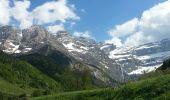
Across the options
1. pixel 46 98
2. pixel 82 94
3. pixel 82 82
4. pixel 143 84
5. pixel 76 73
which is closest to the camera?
pixel 143 84

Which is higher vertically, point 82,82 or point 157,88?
point 82,82

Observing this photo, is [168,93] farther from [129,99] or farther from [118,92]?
[118,92]

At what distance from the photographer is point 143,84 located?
156 feet

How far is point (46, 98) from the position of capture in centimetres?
6125

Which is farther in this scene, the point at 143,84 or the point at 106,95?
the point at 106,95

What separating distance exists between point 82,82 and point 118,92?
105m

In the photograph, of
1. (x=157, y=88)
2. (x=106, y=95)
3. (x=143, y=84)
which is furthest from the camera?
(x=106, y=95)

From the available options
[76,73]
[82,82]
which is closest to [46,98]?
[82,82]

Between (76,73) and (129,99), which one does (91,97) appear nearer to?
(129,99)

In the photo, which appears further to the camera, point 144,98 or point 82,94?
point 82,94

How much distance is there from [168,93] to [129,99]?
554 centimetres

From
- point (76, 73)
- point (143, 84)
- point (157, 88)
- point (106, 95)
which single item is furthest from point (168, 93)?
point (76, 73)

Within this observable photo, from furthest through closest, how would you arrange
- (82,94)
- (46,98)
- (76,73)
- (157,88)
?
(76,73)
(46,98)
(82,94)
(157,88)

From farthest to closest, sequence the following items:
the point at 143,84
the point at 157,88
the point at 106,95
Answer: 1. the point at 106,95
2. the point at 143,84
3. the point at 157,88
